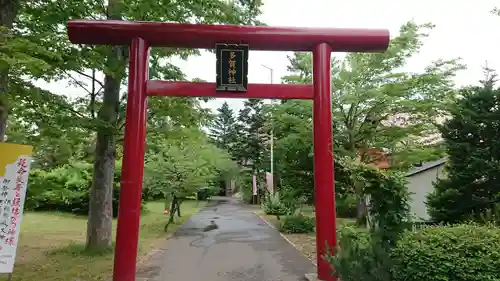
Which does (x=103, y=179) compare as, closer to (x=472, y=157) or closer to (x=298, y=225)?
(x=298, y=225)

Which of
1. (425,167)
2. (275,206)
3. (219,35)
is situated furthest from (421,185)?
(219,35)

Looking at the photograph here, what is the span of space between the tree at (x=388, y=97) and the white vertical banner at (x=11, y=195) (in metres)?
10.0

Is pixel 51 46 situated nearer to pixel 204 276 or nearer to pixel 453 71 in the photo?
pixel 204 276

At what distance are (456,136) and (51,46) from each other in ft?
36.0

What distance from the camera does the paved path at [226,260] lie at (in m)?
7.94

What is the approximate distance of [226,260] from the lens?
31.6ft

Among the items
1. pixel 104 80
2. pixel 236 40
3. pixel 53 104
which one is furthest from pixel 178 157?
pixel 236 40

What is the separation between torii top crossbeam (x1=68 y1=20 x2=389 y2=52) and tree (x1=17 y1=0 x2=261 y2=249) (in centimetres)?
51

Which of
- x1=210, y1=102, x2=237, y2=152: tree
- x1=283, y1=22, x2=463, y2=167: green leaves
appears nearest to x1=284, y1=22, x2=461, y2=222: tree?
x1=283, y1=22, x2=463, y2=167: green leaves

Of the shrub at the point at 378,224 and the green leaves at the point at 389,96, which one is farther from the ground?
the green leaves at the point at 389,96

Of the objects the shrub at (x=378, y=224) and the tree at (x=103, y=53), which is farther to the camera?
the tree at (x=103, y=53)

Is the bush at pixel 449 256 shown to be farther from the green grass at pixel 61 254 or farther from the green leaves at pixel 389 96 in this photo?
the green leaves at pixel 389 96

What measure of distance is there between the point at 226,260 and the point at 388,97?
7.79 metres

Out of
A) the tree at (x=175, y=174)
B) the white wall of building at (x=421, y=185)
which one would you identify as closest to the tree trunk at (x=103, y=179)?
the tree at (x=175, y=174)
